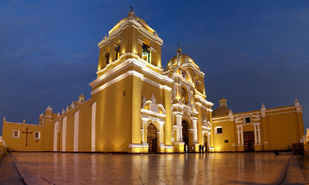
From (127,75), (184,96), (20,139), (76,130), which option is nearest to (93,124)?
(76,130)

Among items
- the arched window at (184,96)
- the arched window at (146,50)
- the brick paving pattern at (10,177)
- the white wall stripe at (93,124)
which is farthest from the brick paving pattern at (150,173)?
the arched window at (184,96)

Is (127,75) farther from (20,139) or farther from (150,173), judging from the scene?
(20,139)

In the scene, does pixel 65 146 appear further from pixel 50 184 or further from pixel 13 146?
pixel 50 184

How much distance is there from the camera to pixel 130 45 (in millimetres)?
19016

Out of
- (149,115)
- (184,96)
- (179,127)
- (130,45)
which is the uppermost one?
(130,45)

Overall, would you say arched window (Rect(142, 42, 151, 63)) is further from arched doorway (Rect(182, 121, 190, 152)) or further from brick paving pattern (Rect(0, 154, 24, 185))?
brick paving pattern (Rect(0, 154, 24, 185))

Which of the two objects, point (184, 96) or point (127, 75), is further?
point (184, 96)

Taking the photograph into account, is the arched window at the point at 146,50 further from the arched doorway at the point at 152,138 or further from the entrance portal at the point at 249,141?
the entrance portal at the point at 249,141

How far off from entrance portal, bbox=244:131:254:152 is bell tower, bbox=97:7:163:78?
16761 mm

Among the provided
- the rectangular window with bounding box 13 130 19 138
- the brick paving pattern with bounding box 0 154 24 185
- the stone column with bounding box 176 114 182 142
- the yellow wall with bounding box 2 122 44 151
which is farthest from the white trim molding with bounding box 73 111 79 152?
the brick paving pattern with bounding box 0 154 24 185

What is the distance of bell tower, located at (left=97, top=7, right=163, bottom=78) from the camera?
19.2 metres

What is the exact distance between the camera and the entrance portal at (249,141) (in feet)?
95.1

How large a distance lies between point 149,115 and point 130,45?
643cm

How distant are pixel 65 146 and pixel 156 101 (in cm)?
1296
